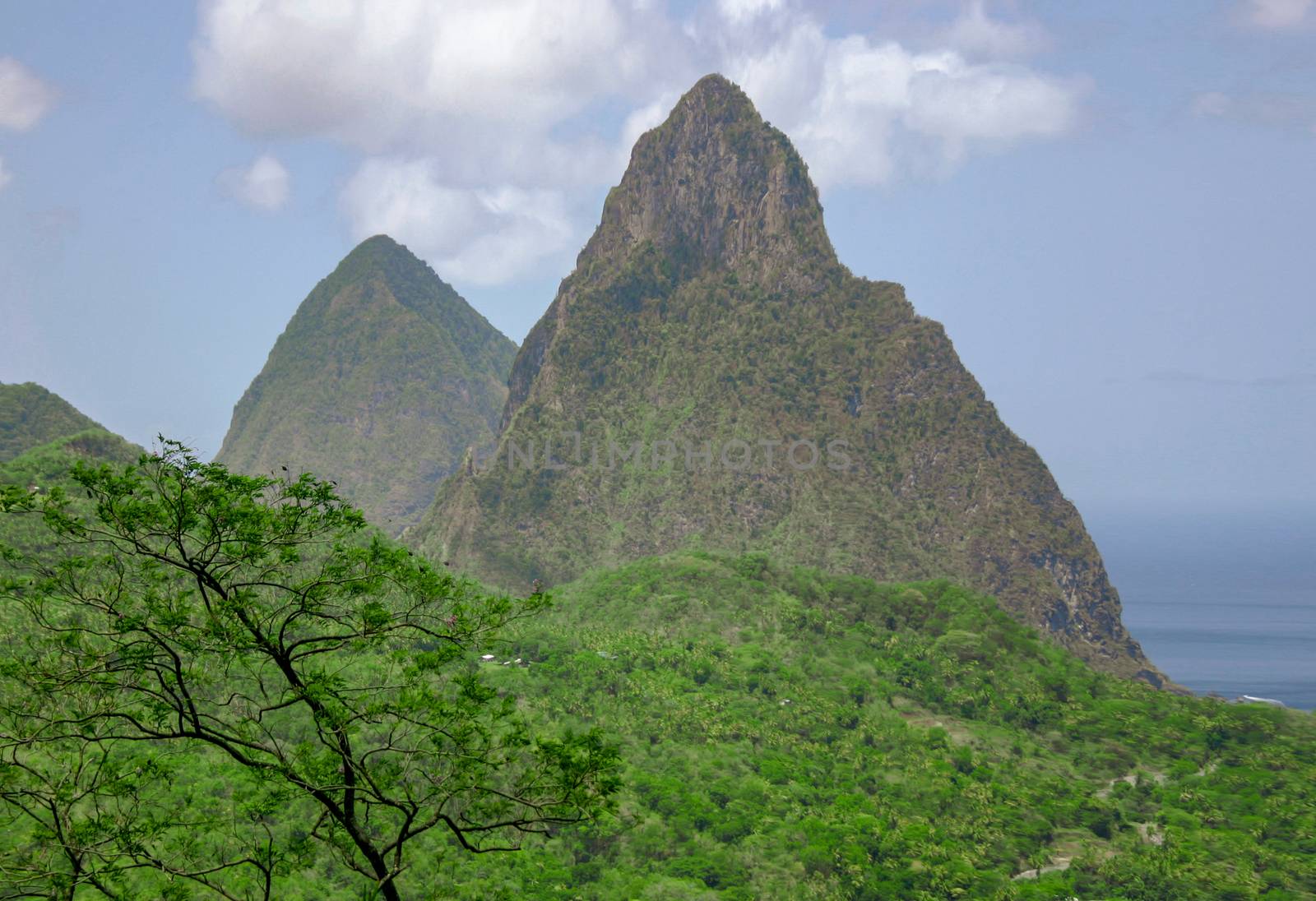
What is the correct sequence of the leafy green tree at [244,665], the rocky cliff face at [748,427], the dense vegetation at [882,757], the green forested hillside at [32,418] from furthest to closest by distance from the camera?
the rocky cliff face at [748,427]
the green forested hillside at [32,418]
the dense vegetation at [882,757]
the leafy green tree at [244,665]

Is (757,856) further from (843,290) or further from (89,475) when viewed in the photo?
(843,290)

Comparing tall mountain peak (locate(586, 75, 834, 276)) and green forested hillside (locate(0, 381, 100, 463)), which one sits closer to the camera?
green forested hillside (locate(0, 381, 100, 463))

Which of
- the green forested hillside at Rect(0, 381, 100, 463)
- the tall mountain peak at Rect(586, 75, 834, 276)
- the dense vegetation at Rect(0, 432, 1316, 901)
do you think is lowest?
the dense vegetation at Rect(0, 432, 1316, 901)

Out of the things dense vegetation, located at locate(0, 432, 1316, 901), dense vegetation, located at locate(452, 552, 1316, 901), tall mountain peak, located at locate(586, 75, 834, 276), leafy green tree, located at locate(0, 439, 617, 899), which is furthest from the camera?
tall mountain peak, located at locate(586, 75, 834, 276)

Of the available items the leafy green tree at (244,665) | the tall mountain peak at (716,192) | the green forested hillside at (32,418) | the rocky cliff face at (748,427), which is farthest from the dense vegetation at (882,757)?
the tall mountain peak at (716,192)

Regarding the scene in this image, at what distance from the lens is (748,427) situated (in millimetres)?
131500

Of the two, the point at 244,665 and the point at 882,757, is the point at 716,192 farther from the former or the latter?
the point at 244,665

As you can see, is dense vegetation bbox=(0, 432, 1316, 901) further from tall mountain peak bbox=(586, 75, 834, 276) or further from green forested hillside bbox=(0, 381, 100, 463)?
tall mountain peak bbox=(586, 75, 834, 276)

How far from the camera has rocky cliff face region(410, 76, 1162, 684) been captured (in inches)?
4727

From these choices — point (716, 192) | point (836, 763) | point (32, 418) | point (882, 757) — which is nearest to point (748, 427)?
point (716, 192)

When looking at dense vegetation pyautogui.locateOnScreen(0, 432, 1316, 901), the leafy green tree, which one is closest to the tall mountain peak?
dense vegetation pyautogui.locateOnScreen(0, 432, 1316, 901)

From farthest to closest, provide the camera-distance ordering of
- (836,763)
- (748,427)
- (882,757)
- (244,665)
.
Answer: (748,427), (882,757), (836,763), (244,665)

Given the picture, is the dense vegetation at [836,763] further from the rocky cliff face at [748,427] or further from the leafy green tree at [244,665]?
the rocky cliff face at [748,427]

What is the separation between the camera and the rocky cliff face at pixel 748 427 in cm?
12006
